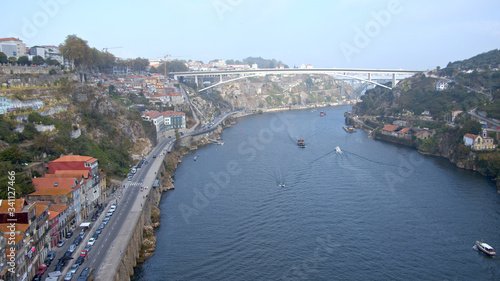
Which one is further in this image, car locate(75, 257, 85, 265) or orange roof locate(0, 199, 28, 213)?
car locate(75, 257, 85, 265)

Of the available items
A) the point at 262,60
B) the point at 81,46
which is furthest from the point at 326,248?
the point at 262,60

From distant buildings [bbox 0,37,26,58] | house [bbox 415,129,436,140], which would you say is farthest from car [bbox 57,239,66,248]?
house [bbox 415,129,436,140]

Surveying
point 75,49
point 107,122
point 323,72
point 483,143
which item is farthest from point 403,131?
point 323,72

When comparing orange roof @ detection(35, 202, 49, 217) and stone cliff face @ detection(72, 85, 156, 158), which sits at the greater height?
stone cliff face @ detection(72, 85, 156, 158)

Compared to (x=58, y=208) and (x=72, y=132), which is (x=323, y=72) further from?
(x=58, y=208)

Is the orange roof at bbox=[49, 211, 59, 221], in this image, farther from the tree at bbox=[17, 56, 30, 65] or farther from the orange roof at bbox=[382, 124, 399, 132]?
the orange roof at bbox=[382, 124, 399, 132]

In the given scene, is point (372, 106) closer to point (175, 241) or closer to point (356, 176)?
point (356, 176)

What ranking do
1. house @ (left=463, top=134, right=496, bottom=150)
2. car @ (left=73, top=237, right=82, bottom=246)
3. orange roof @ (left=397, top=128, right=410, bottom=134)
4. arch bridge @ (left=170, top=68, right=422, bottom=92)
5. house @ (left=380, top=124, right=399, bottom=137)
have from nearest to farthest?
car @ (left=73, top=237, right=82, bottom=246), house @ (left=463, top=134, right=496, bottom=150), orange roof @ (left=397, top=128, right=410, bottom=134), house @ (left=380, top=124, right=399, bottom=137), arch bridge @ (left=170, top=68, right=422, bottom=92)
